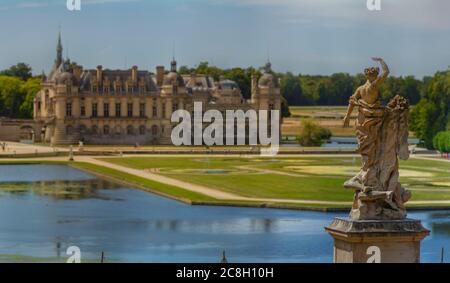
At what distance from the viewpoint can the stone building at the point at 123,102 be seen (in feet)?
349

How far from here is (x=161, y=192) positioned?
47250 mm

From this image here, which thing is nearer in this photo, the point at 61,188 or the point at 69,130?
the point at 61,188

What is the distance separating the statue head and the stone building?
93.9 m

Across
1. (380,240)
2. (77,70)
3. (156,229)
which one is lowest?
(156,229)

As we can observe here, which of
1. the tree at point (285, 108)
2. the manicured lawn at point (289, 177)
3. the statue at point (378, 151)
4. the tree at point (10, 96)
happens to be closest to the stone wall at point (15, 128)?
the tree at point (10, 96)

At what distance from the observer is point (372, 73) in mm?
11086

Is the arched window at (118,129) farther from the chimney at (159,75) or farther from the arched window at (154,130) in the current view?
the chimney at (159,75)

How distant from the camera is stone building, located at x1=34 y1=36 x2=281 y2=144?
106250mm

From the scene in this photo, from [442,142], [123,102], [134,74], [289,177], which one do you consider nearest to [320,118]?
[134,74]

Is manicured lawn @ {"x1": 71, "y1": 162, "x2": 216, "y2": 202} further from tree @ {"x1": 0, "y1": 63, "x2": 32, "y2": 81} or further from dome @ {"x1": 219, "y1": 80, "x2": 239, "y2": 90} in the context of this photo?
tree @ {"x1": 0, "y1": 63, "x2": 32, "y2": 81}

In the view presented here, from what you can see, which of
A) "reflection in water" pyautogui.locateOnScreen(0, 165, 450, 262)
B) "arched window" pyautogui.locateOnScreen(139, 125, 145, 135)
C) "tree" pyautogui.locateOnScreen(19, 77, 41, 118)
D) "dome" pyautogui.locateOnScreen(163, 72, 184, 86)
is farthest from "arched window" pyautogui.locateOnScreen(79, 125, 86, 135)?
"reflection in water" pyautogui.locateOnScreen(0, 165, 450, 262)

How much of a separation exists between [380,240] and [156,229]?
2223 cm

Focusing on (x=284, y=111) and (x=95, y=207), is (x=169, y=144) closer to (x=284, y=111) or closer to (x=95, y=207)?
(x=284, y=111)

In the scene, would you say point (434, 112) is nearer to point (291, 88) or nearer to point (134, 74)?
point (134, 74)
